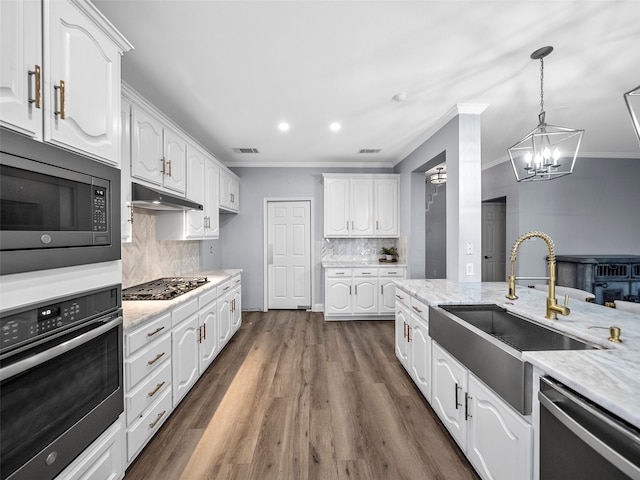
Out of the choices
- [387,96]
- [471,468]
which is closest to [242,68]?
[387,96]

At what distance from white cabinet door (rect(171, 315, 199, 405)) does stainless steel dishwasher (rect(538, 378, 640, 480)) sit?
2176mm

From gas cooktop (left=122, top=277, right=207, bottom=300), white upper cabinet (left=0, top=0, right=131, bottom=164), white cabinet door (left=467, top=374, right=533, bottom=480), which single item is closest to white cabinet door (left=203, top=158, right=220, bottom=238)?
gas cooktop (left=122, top=277, right=207, bottom=300)

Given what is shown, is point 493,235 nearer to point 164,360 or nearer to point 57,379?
point 164,360

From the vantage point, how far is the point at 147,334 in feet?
5.69

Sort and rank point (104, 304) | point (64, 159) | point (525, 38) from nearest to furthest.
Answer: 1. point (64, 159)
2. point (104, 304)
3. point (525, 38)

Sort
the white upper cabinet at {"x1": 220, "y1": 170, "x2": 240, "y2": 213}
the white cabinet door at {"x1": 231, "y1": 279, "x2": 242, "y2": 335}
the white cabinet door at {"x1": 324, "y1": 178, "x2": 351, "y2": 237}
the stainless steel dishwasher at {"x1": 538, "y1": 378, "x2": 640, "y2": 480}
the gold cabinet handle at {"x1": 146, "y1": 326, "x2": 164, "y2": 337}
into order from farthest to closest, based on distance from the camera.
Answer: the white cabinet door at {"x1": 324, "y1": 178, "x2": 351, "y2": 237} → the white upper cabinet at {"x1": 220, "y1": 170, "x2": 240, "y2": 213} → the white cabinet door at {"x1": 231, "y1": 279, "x2": 242, "y2": 335} → the gold cabinet handle at {"x1": 146, "y1": 326, "x2": 164, "y2": 337} → the stainless steel dishwasher at {"x1": 538, "y1": 378, "x2": 640, "y2": 480}

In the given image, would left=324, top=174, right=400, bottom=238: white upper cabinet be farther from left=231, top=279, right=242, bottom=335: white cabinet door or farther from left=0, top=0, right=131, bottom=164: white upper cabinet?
left=0, top=0, right=131, bottom=164: white upper cabinet

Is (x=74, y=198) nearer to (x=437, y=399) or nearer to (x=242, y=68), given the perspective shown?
(x=242, y=68)

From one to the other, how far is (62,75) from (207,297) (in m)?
2.06

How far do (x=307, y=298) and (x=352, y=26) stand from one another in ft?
13.3

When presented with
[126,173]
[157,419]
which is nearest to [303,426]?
[157,419]

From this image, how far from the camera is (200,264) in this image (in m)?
4.18

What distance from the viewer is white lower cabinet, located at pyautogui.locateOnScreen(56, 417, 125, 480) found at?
1132 mm

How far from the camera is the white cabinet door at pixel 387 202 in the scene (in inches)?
185
